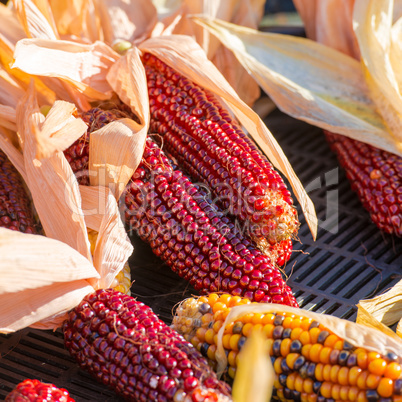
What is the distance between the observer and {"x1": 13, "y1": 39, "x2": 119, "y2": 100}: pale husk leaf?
5.98ft

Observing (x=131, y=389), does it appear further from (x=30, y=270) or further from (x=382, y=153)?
(x=382, y=153)

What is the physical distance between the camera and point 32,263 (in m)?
1.36

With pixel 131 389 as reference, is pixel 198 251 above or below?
above

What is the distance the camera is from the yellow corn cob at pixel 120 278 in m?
1.62

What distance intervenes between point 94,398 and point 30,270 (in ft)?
1.28

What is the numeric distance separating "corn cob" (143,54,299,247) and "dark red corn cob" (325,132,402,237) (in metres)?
0.49

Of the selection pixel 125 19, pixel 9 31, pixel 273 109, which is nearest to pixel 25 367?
pixel 9 31

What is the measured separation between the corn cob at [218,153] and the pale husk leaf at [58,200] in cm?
41

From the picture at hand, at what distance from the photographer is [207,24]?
2.31 m

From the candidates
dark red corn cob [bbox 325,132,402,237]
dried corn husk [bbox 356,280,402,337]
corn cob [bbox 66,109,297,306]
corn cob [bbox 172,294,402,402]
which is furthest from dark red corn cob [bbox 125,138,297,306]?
dark red corn cob [bbox 325,132,402,237]

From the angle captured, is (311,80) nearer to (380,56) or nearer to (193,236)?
(380,56)

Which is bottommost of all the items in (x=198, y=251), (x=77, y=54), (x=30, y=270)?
(x=198, y=251)

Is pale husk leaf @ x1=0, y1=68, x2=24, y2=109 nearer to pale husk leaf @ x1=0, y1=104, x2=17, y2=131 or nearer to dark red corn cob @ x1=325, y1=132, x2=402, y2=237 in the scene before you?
pale husk leaf @ x1=0, y1=104, x2=17, y2=131

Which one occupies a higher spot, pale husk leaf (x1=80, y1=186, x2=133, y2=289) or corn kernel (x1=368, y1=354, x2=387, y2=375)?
pale husk leaf (x1=80, y1=186, x2=133, y2=289)
